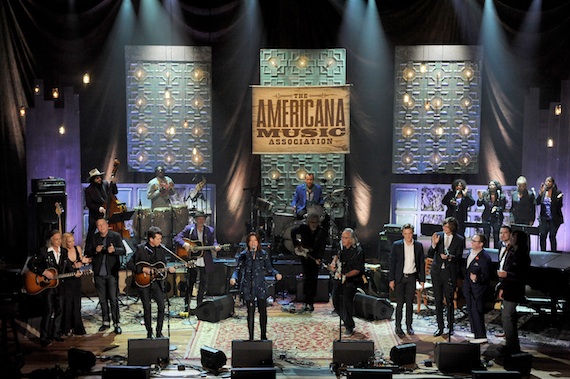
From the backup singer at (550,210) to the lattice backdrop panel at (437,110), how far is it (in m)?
1.92

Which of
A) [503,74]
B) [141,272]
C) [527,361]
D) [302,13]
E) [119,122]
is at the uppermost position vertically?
[302,13]

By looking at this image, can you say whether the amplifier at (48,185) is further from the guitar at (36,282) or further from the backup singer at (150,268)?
the backup singer at (150,268)

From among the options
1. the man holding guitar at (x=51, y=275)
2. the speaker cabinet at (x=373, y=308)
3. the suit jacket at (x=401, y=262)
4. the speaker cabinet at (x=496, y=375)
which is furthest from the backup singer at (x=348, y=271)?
the man holding guitar at (x=51, y=275)

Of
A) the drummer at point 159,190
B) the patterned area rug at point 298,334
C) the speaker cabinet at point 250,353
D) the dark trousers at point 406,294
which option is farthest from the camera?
the drummer at point 159,190

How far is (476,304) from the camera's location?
11.5m

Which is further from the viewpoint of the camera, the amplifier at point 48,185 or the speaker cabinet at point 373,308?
the amplifier at point 48,185

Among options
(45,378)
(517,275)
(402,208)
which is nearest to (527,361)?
(517,275)

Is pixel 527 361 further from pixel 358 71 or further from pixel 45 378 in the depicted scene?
pixel 358 71

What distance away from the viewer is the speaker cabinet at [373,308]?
42.4ft

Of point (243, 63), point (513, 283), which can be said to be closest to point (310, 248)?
point (513, 283)

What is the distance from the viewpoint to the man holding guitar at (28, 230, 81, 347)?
1173cm

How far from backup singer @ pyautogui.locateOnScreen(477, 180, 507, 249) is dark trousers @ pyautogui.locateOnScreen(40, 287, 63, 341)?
9216mm

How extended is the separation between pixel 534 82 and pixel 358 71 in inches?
164

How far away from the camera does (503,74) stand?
1741cm
